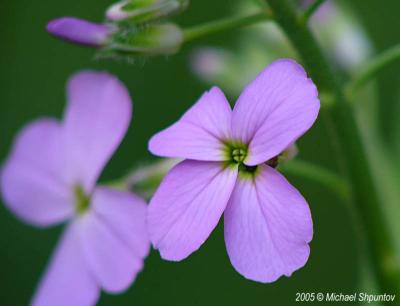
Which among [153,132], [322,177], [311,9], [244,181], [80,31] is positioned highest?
[80,31]

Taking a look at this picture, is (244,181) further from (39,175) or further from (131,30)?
(39,175)

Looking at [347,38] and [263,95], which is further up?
[263,95]

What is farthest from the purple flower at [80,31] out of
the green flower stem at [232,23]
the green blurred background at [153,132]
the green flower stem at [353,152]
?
the green blurred background at [153,132]

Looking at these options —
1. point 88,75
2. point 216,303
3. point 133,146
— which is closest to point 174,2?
point 88,75

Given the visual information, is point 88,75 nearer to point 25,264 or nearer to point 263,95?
point 263,95

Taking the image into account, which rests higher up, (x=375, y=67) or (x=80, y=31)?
(x=80, y=31)

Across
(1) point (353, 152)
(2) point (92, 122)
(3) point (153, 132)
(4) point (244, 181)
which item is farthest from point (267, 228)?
(3) point (153, 132)

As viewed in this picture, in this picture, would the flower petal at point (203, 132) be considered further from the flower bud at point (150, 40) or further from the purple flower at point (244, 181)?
the flower bud at point (150, 40)
